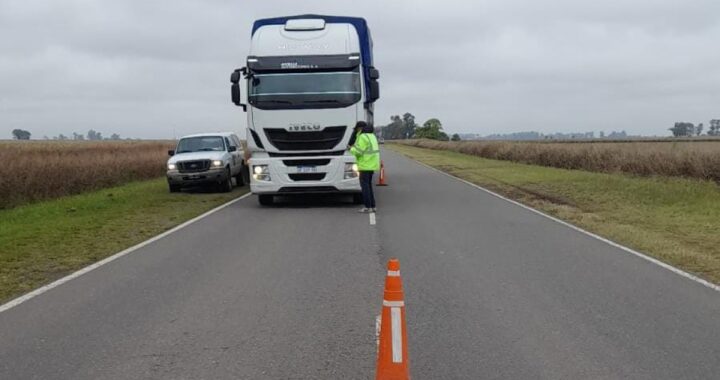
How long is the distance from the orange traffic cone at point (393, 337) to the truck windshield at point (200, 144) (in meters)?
17.4

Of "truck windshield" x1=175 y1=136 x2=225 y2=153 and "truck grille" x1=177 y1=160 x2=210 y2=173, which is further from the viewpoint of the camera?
"truck windshield" x1=175 y1=136 x2=225 y2=153

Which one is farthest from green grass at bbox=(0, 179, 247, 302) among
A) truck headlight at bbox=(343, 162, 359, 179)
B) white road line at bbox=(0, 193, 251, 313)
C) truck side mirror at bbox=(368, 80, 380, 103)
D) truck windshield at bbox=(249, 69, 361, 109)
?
truck side mirror at bbox=(368, 80, 380, 103)

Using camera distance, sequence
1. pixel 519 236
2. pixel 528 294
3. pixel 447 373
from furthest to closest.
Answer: pixel 519 236, pixel 528 294, pixel 447 373

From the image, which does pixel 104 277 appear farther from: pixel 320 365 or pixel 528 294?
pixel 528 294

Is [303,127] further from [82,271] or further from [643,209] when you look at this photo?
[643,209]

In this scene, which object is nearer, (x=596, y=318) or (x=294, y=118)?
(x=596, y=318)

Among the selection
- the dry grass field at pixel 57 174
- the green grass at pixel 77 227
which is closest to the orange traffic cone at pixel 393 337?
the green grass at pixel 77 227

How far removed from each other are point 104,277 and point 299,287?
2.45 metres

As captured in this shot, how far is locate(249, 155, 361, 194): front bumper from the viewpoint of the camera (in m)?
14.2

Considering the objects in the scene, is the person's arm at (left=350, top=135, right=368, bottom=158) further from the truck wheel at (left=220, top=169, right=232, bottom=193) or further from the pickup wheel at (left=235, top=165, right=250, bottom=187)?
the pickup wheel at (left=235, top=165, right=250, bottom=187)

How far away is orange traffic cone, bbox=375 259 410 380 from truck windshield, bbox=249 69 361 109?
10.2 metres

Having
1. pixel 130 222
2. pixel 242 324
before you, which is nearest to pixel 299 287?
pixel 242 324

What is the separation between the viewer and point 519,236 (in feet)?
34.8

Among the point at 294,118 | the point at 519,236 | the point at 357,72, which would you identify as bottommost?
the point at 519,236
